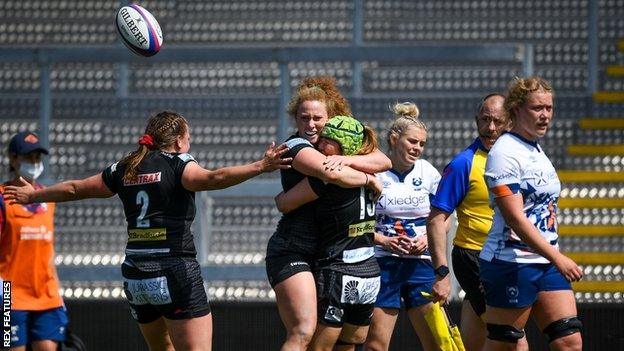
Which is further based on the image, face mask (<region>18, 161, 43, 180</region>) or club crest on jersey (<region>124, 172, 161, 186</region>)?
face mask (<region>18, 161, 43, 180</region>)

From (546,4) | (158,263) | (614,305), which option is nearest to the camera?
(158,263)

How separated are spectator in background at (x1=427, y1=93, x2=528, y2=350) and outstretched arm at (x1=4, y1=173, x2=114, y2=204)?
186cm

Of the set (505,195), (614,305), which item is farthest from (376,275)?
(614,305)

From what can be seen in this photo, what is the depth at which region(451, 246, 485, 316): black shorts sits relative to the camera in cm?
704

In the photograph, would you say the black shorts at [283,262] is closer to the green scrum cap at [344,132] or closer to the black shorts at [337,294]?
the black shorts at [337,294]

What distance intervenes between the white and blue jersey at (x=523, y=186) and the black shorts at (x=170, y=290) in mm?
1532

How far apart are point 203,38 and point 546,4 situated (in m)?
3.96

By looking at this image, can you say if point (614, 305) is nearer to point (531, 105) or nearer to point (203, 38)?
point (531, 105)

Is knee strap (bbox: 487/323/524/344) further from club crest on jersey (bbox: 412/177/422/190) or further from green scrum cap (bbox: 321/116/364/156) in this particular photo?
club crest on jersey (bbox: 412/177/422/190)

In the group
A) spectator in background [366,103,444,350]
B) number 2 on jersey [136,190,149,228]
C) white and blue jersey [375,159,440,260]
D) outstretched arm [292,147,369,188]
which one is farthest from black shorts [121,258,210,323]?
white and blue jersey [375,159,440,260]

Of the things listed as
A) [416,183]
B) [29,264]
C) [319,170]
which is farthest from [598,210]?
[319,170]

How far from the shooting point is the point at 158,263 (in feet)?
20.1

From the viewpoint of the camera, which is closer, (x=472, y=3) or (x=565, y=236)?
(x=565, y=236)

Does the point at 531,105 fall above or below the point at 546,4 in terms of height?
below
